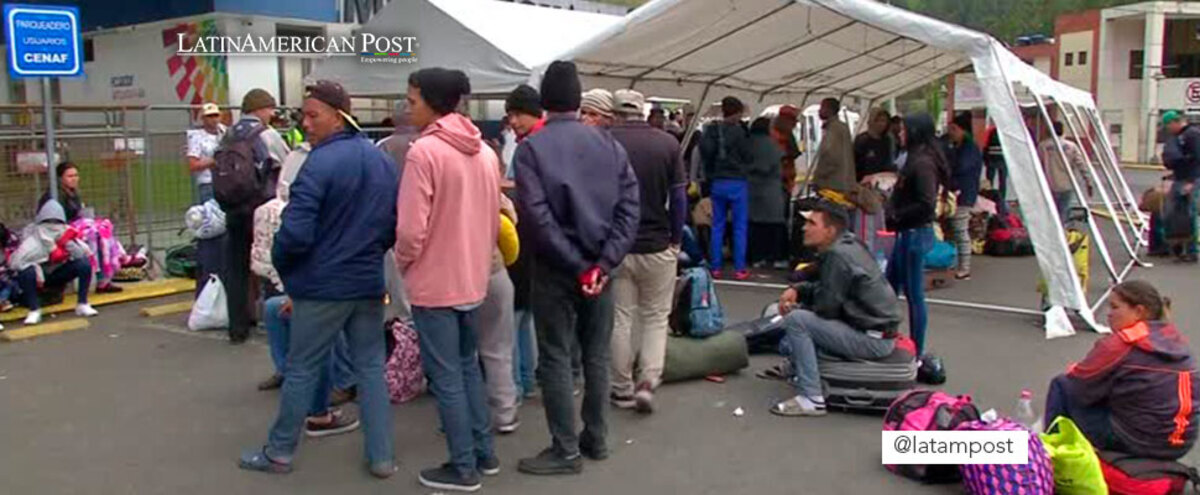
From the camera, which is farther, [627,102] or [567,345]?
[627,102]

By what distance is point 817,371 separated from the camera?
218 inches

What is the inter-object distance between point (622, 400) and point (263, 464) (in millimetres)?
1944

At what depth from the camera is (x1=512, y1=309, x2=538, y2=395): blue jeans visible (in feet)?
18.2

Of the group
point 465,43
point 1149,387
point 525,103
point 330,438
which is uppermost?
point 465,43

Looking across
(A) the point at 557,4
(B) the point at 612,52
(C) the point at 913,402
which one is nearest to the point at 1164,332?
(C) the point at 913,402

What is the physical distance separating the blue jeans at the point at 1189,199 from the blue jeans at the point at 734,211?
16.8 feet

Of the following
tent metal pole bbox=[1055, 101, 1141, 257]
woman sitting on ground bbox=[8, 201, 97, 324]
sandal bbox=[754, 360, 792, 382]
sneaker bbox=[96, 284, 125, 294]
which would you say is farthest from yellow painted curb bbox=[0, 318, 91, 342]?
tent metal pole bbox=[1055, 101, 1141, 257]

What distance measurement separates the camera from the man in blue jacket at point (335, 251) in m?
4.14

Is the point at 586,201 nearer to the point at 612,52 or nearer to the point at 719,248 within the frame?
the point at 612,52

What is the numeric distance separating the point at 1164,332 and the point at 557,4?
1703cm

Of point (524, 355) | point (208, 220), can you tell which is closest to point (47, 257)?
point (208, 220)

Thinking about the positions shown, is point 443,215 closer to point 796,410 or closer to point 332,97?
point 332,97

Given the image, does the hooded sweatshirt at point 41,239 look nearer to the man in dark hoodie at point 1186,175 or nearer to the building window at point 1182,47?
the man in dark hoodie at point 1186,175

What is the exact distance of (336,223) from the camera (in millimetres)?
4203
